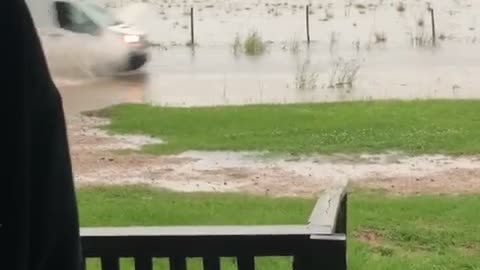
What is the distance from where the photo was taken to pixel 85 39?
69.9ft

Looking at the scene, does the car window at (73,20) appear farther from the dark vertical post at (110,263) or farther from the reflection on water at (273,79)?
the dark vertical post at (110,263)

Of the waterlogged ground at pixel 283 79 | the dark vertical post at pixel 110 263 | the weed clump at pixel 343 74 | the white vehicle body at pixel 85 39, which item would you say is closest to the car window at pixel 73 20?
the white vehicle body at pixel 85 39

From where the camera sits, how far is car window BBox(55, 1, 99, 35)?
21594 mm

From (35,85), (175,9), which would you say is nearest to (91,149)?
(35,85)

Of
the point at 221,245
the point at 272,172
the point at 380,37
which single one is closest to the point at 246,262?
the point at 221,245

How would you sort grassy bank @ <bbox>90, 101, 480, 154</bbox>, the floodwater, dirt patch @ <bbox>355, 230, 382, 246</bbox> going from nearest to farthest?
dirt patch @ <bbox>355, 230, 382, 246</bbox>
grassy bank @ <bbox>90, 101, 480, 154</bbox>
the floodwater

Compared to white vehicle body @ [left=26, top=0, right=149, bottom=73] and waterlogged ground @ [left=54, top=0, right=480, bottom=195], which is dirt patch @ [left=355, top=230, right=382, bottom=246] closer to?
waterlogged ground @ [left=54, top=0, right=480, bottom=195]

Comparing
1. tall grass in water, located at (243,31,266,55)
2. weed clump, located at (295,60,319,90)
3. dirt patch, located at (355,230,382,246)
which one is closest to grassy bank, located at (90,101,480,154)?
weed clump, located at (295,60,319,90)

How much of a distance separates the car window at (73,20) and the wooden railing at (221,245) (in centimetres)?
1879

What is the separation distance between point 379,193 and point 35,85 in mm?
7839

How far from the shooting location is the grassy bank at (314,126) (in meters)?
11.4

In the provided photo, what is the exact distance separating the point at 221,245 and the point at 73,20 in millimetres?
19191

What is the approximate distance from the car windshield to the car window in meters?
0.24

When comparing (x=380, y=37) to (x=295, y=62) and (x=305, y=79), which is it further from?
(x=305, y=79)
